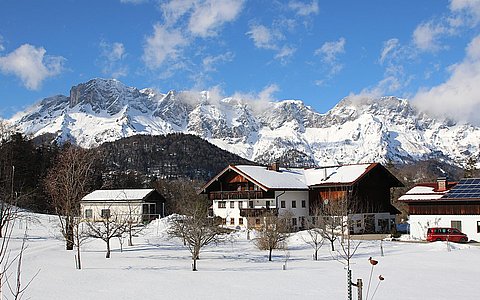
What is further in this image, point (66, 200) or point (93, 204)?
point (93, 204)

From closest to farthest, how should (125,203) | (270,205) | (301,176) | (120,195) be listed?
(270,205), (301,176), (125,203), (120,195)

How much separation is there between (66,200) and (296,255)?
1471 centimetres

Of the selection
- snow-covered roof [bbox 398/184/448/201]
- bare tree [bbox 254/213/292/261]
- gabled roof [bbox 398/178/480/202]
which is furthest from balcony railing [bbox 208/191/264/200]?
bare tree [bbox 254/213/292/261]

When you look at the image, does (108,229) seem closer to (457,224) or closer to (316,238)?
(316,238)

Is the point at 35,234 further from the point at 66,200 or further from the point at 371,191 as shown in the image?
the point at 371,191

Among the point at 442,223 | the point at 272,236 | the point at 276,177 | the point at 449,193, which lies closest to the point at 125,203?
the point at 276,177

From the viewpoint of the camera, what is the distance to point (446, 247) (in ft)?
121

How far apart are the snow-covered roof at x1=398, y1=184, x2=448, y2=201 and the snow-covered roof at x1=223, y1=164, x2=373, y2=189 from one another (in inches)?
222

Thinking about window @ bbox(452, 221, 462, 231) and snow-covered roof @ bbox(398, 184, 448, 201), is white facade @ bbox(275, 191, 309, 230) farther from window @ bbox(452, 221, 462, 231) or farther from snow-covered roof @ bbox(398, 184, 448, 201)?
window @ bbox(452, 221, 462, 231)

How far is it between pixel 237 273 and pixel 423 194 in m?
27.8

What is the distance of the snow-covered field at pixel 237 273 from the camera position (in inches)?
749

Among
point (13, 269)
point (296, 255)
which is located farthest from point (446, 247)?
point (13, 269)

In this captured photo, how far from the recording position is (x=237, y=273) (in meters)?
24.9

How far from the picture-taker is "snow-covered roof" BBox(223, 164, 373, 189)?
5369 cm
